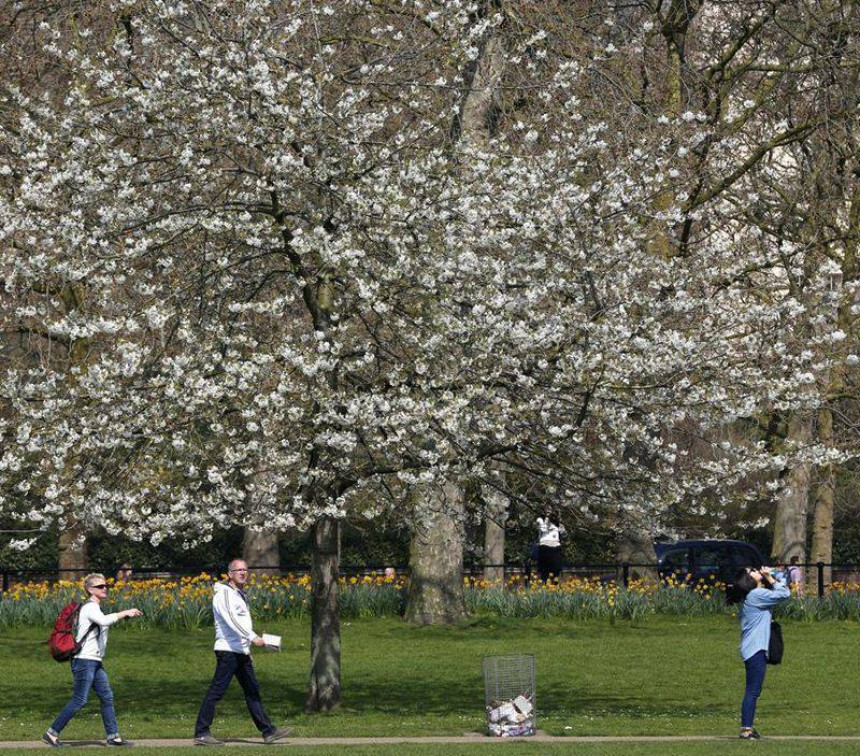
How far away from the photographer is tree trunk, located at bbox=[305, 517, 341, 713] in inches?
599

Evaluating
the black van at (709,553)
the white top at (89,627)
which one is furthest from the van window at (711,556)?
the white top at (89,627)

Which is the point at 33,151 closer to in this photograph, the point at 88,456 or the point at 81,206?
the point at 81,206

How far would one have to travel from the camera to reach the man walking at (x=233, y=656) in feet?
45.0

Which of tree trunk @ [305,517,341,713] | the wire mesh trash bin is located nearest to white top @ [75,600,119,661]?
tree trunk @ [305,517,341,713]

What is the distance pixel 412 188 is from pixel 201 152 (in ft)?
6.38

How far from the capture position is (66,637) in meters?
13.7

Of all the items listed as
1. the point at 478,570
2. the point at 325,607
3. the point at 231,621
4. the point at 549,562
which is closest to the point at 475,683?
the point at 325,607

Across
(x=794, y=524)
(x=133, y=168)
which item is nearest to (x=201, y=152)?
(x=133, y=168)

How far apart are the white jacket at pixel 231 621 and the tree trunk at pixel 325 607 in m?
1.43

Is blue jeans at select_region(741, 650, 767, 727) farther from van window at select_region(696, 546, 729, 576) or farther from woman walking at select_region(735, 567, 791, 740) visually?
van window at select_region(696, 546, 729, 576)

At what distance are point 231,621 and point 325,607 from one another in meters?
1.63

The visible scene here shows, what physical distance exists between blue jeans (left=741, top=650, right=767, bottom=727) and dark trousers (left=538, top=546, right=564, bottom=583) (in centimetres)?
1310

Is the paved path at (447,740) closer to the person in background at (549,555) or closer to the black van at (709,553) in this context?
the person in background at (549,555)

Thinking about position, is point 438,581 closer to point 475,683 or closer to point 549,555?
point 475,683
